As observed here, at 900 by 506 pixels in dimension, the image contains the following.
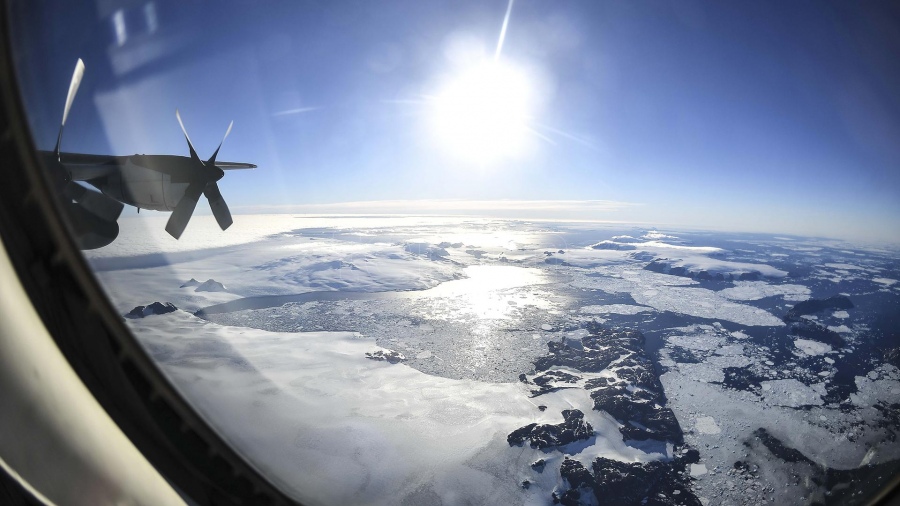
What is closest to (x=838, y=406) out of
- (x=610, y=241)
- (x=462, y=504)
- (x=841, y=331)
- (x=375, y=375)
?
(x=841, y=331)

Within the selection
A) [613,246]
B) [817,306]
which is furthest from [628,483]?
[613,246]

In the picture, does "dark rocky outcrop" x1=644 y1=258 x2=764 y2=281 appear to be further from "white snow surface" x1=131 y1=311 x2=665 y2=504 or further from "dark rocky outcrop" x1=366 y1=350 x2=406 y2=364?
"dark rocky outcrop" x1=366 y1=350 x2=406 y2=364

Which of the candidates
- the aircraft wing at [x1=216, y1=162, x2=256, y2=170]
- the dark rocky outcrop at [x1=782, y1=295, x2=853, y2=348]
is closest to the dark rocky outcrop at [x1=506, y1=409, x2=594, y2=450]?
the aircraft wing at [x1=216, y1=162, x2=256, y2=170]

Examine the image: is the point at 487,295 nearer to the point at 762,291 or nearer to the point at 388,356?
the point at 388,356


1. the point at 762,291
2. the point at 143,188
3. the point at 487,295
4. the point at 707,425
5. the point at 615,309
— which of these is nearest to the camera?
the point at 143,188

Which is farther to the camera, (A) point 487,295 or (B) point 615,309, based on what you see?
(A) point 487,295
